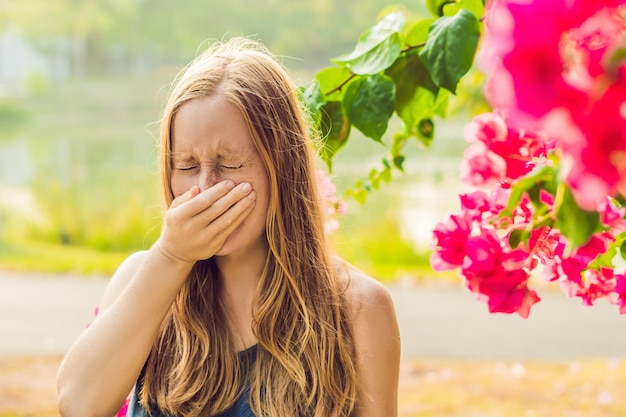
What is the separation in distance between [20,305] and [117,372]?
5181 millimetres

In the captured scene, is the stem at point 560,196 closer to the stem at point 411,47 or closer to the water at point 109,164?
the stem at point 411,47

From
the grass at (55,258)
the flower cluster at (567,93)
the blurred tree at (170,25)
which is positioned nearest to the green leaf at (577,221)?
the flower cluster at (567,93)

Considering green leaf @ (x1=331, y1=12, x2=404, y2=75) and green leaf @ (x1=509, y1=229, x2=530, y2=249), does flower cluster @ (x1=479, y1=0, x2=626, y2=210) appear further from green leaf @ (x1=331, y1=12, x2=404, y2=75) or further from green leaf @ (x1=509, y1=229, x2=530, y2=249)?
green leaf @ (x1=331, y1=12, x2=404, y2=75)

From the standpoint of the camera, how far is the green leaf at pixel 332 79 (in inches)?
51.1

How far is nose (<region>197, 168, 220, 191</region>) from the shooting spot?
1.28 metres

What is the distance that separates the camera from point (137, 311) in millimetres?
1321

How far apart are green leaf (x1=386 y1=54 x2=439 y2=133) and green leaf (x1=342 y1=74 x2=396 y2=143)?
45mm

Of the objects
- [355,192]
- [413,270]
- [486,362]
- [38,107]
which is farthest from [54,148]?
[355,192]

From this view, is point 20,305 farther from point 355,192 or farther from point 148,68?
point 148,68

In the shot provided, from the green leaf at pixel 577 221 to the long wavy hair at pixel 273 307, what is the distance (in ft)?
2.62

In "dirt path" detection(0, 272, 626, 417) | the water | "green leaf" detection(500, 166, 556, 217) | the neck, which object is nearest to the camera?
"green leaf" detection(500, 166, 556, 217)

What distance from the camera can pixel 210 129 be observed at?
51.4 inches

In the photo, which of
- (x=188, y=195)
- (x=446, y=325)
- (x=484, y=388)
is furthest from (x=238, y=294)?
(x=446, y=325)

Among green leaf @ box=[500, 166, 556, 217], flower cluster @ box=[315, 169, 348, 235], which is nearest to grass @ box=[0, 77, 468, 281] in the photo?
flower cluster @ box=[315, 169, 348, 235]
